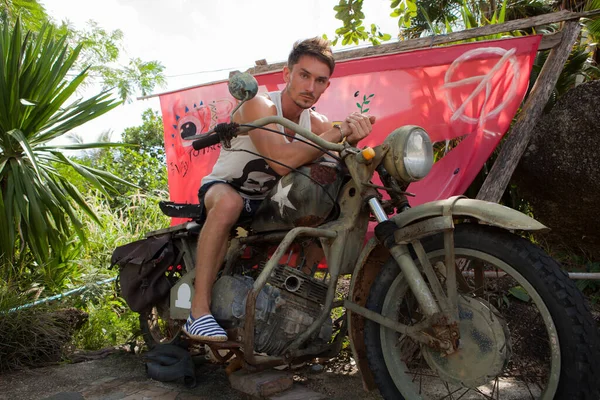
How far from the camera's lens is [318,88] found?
2650mm

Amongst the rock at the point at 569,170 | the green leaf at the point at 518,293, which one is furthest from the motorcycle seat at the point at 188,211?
the rock at the point at 569,170

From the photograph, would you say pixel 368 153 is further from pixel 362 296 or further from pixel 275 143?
pixel 362 296

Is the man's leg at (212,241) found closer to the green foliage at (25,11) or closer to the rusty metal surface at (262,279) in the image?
the rusty metal surface at (262,279)

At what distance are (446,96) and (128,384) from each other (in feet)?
9.93

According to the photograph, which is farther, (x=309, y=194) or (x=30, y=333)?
(x=30, y=333)

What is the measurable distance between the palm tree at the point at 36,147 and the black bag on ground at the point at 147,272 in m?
1.75

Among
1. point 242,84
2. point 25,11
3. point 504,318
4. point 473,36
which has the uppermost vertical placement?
point 25,11

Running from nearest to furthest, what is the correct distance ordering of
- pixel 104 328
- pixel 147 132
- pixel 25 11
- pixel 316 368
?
pixel 316 368
pixel 104 328
pixel 25 11
pixel 147 132

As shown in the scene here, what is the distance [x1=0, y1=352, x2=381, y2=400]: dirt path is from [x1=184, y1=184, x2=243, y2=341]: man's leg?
46cm

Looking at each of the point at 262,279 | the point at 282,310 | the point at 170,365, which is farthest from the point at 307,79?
the point at 170,365

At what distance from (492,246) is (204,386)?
185cm

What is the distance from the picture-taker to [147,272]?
3.15 metres

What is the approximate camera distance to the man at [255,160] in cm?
238

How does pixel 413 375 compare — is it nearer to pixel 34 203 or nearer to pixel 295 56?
pixel 295 56
